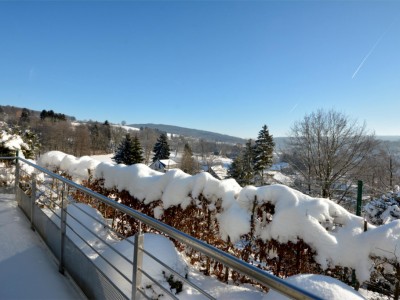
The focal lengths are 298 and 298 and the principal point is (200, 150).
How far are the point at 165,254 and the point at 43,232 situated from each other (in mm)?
1736

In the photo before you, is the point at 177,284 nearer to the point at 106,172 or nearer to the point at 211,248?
the point at 211,248

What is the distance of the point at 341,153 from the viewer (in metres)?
21.3

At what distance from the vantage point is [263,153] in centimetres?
3666

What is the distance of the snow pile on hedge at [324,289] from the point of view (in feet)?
8.12

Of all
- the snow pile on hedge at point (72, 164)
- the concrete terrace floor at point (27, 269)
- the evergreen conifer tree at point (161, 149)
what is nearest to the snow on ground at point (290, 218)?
the concrete terrace floor at point (27, 269)

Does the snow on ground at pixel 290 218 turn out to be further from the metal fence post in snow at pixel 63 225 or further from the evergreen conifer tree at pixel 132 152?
the evergreen conifer tree at pixel 132 152

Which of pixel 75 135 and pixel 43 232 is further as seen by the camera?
pixel 75 135

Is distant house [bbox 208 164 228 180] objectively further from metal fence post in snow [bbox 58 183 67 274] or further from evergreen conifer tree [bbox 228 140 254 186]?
metal fence post in snow [bbox 58 183 67 274]

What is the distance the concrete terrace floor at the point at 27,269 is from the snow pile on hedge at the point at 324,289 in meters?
1.93

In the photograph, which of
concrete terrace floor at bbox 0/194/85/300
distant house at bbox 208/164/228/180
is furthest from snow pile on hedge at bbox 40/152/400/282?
distant house at bbox 208/164/228/180

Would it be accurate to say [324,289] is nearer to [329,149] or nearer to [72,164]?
[72,164]

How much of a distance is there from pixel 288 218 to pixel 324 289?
5.29 ft

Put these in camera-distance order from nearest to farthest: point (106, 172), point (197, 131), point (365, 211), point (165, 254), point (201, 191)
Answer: point (165, 254) → point (201, 191) → point (106, 172) → point (365, 211) → point (197, 131)

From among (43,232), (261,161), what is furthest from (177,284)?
(261,161)
